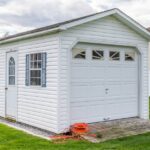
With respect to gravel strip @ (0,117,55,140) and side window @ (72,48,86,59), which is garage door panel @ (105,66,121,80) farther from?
Answer: gravel strip @ (0,117,55,140)

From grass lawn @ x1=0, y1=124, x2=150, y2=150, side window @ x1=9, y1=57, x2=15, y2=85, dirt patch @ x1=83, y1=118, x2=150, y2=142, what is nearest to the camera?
grass lawn @ x1=0, y1=124, x2=150, y2=150

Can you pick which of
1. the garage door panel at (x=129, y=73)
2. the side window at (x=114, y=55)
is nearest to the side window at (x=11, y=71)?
the side window at (x=114, y=55)

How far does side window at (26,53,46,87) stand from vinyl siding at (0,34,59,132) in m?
0.14

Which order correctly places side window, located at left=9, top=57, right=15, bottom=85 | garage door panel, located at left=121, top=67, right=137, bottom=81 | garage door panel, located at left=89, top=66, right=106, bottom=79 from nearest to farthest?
garage door panel, located at left=89, top=66, right=106, bottom=79 < garage door panel, located at left=121, top=67, right=137, bottom=81 < side window, located at left=9, top=57, right=15, bottom=85

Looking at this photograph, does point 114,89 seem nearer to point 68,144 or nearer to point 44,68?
point 44,68

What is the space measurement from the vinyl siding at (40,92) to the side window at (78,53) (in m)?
0.68

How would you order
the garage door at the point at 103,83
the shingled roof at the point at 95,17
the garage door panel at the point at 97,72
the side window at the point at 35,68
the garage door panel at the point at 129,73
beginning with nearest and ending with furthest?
1. the shingled roof at the point at 95,17
2. the garage door at the point at 103,83
3. the side window at the point at 35,68
4. the garage door panel at the point at 97,72
5. the garage door panel at the point at 129,73

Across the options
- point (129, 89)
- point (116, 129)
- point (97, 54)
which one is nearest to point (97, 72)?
point (97, 54)

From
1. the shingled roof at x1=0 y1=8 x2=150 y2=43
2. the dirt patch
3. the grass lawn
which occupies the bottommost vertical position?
the grass lawn

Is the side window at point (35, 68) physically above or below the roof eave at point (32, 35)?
below

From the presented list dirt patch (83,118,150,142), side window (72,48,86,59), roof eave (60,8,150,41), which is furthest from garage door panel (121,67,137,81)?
side window (72,48,86,59)

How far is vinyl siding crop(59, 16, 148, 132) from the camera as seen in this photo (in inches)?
310

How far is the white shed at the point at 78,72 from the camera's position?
795 centimetres

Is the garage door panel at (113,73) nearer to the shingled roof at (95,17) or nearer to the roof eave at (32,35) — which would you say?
the shingled roof at (95,17)
